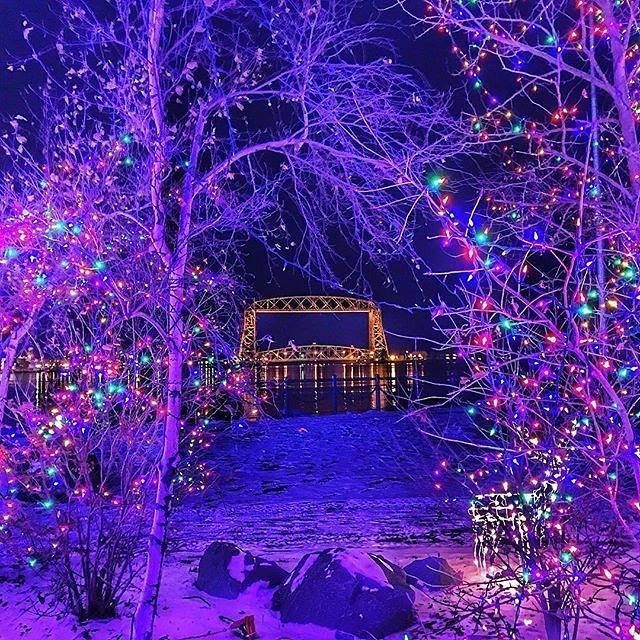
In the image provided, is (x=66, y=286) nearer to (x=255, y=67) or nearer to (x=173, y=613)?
(x=255, y=67)

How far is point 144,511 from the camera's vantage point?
4.93 meters

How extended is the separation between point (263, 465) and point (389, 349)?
13.6m

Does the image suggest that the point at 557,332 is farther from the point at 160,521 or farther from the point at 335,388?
the point at 335,388

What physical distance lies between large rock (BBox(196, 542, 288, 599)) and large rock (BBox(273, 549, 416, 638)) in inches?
14.8

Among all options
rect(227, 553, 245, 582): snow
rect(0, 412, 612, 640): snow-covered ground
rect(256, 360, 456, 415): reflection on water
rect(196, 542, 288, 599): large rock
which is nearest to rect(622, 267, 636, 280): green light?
rect(0, 412, 612, 640): snow-covered ground

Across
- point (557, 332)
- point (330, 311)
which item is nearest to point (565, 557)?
point (557, 332)

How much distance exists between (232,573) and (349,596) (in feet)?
3.77

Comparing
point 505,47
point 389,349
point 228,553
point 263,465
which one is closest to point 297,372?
point 389,349

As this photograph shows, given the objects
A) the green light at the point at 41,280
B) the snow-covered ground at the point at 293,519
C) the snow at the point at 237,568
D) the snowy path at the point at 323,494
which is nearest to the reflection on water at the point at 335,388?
the snowy path at the point at 323,494

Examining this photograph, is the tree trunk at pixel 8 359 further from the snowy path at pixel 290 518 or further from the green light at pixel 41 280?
the snowy path at pixel 290 518

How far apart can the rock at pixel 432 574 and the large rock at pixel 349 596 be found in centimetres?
36

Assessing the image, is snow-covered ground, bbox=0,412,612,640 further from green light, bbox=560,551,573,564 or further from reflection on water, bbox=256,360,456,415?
reflection on water, bbox=256,360,456,415

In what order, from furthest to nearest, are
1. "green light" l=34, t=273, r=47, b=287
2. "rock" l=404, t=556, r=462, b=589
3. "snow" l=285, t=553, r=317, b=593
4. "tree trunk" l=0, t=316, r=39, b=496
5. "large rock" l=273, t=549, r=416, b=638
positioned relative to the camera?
1. "tree trunk" l=0, t=316, r=39, b=496
2. "rock" l=404, t=556, r=462, b=589
3. "snow" l=285, t=553, r=317, b=593
4. "green light" l=34, t=273, r=47, b=287
5. "large rock" l=273, t=549, r=416, b=638

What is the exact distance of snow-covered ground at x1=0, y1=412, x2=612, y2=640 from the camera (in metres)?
4.74
